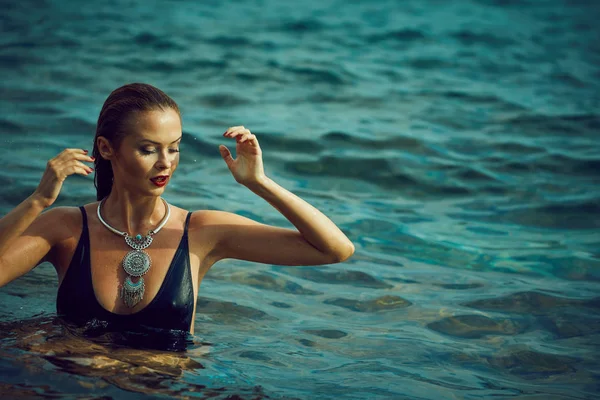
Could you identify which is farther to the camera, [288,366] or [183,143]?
[183,143]

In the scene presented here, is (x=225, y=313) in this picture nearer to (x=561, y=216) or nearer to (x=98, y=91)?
(x=561, y=216)

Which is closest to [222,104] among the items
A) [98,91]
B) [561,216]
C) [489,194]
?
[98,91]

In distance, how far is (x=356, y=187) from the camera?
28.5 feet

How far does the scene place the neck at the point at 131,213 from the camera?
170 inches

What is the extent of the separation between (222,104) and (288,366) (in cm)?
679

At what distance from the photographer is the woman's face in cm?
406

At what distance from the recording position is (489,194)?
8617 mm

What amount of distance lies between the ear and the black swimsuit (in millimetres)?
385

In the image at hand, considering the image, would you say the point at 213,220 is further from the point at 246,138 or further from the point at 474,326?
the point at 474,326

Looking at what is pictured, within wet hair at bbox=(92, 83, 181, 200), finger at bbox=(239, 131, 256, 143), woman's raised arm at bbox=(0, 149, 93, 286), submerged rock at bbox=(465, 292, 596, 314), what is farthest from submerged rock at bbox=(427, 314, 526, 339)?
woman's raised arm at bbox=(0, 149, 93, 286)

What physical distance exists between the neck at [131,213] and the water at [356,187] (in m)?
0.60

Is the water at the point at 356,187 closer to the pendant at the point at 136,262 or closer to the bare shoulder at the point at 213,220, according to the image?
the pendant at the point at 136,262

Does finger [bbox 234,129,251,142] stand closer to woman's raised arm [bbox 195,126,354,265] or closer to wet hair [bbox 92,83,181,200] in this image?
woman's raised arm [bbox 195,126,354,265]

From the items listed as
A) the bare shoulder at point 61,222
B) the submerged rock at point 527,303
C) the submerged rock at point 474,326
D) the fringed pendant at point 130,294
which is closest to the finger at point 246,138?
the fringed pendant at point 130,294
